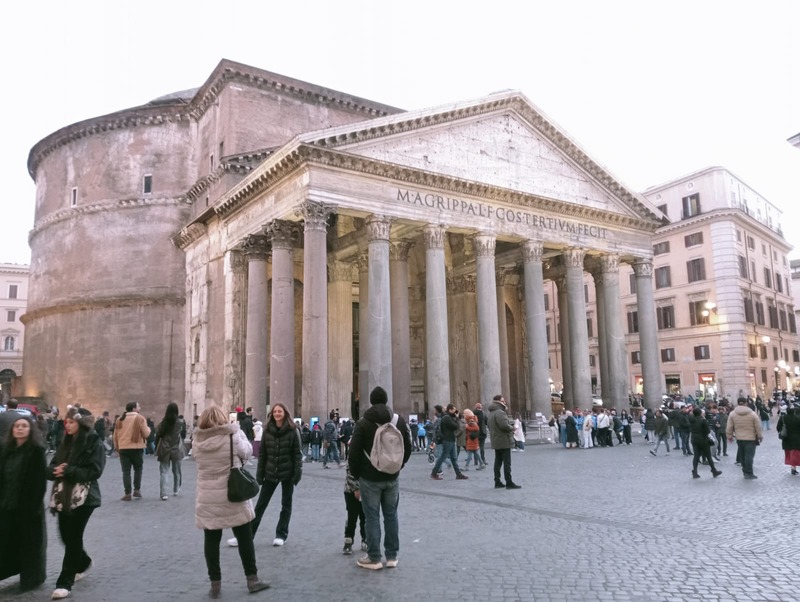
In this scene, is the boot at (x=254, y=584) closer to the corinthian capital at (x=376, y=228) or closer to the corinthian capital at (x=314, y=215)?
the corinthian capital at (x=314, y=215)

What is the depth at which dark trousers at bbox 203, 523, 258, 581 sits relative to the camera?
4.85m

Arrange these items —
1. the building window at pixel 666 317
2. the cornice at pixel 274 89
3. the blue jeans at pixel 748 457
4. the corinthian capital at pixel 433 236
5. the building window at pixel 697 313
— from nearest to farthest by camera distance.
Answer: the blue jeans at pixel 748 457 → the corinthian capital at pixel 433 236 → the cornice at pixel 274 89 → the building window at pixel 697 313 → the building window at pixel 666 317

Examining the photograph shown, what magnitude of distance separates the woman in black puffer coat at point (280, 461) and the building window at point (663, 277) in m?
35.4

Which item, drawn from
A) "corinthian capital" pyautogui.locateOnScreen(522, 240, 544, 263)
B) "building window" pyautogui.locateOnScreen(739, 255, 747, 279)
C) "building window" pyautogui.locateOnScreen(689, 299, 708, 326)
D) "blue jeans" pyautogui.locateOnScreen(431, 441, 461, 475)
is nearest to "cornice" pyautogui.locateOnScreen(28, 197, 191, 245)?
"corinthian capital" pyautogui.locateOnScreen(522, 240, 544, 263)

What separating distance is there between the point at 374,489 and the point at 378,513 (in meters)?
0.21

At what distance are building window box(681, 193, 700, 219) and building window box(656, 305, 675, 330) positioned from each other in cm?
541

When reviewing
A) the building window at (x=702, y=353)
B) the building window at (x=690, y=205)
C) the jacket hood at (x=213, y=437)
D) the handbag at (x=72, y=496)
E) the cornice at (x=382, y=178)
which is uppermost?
the building window at (x=690, y=205)

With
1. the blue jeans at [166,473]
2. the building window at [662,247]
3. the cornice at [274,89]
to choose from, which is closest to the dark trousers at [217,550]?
the blue jeans at [166,473]

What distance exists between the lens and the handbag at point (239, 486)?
492 centimetres

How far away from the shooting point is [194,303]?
88.7ft

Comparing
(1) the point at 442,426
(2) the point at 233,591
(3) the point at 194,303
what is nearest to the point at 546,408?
(1) the point at 442,426

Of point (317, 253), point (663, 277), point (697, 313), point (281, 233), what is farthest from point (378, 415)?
point (663, 277)

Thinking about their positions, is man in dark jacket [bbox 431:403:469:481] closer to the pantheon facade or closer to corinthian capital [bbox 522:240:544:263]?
the pantheon facade

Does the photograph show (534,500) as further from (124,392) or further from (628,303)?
(628,303)
